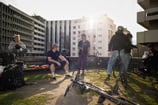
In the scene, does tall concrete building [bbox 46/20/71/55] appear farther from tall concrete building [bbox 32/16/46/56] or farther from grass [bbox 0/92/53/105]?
grass [bbox 0/92/53/105]

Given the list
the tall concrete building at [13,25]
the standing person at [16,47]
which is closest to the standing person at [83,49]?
the standing person at [16,47]

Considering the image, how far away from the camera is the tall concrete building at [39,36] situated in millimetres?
110125

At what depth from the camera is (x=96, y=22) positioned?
102000 mm

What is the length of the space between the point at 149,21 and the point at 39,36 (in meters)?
98.0

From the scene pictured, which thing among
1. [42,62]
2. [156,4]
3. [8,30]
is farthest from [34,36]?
[42,62]

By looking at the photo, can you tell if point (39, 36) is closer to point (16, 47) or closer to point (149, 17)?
point (149, 17)

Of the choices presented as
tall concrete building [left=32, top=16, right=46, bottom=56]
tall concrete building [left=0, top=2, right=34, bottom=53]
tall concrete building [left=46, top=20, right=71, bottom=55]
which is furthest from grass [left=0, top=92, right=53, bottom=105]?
tall concrete building [left=32, top=16, right=46, bottom=56]

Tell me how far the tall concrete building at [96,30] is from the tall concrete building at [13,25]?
2234 cm

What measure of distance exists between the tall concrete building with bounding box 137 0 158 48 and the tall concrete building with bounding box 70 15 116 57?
70.4 metres

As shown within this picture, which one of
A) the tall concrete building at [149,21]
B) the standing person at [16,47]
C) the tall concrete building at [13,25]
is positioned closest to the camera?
the standing person at [16,47]

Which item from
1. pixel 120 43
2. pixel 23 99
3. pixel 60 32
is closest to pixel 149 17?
pixel 120 43

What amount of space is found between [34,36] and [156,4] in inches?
3623

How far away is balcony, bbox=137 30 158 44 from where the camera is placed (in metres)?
20.9

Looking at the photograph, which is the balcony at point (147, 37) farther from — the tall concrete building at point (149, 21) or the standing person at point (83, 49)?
the standing person at point (83, 49)
